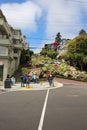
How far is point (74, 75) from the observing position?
63781 millimetres

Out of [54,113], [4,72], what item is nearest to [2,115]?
[54,113]

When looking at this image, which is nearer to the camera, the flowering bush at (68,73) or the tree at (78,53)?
the flowering bush at (68,73)

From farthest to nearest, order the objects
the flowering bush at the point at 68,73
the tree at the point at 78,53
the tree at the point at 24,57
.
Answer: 1. the tree at the point at 24,57
2. the tree at the point at 78,53
3. the flowering bush at the point at 68,73

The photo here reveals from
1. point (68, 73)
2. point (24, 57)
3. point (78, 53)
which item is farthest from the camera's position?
point (24, 57)

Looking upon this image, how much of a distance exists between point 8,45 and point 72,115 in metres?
47.4

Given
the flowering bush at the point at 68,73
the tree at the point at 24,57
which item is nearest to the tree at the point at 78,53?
the flowering bush at the point at 68,73

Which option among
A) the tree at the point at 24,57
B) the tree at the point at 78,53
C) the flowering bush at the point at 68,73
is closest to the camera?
the flowering bush at the point at 68,73

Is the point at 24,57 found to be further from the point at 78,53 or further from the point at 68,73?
the point at 68,73

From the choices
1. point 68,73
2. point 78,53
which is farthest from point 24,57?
point 68,73

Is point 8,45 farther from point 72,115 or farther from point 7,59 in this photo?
point 72,115

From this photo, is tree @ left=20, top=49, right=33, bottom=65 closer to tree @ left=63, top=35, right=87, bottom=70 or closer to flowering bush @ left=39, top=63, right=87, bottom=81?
tree @ left=63, top=35, right=87, bottom=70

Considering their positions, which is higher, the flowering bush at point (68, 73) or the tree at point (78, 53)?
the tree at point (78, 53)

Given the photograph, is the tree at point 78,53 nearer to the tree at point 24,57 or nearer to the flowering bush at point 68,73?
the flowering bush at point 68,73

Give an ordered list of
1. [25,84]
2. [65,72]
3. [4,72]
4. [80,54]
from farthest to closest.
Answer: [80,54] < [65,72] < [4,72] < [25,84]
